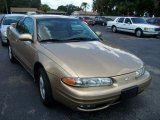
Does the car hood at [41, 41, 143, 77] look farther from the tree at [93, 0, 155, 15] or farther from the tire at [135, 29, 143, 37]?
the tree at [93, 0, 155, 15]

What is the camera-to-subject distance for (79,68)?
12.0 ft

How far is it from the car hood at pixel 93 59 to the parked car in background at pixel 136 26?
44.7 ft

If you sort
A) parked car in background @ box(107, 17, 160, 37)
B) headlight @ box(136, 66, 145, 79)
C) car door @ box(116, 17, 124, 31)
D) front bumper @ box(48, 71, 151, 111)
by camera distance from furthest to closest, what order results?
car door @ box(116, 17, 124, 31) < parked car in background @ box(107, 17, 160, 37) < headlight @ box(136, 66, 145, 79) < front bumper @ box(48, 71, 151, 111)

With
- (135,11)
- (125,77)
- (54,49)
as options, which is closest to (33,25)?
(54,49)

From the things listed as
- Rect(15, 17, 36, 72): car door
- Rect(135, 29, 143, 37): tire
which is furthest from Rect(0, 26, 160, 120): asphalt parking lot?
Rect(135, 29, 143, 37): tire

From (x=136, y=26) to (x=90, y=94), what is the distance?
51.4ft

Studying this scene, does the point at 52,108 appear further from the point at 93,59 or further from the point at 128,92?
the point at 128,92

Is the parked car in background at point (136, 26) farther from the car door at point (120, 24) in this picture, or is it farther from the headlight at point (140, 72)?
the headlight at point (140, 72)

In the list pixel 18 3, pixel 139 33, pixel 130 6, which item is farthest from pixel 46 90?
pixel 18 3

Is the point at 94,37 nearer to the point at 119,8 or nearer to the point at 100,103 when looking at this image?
the point at 100,103

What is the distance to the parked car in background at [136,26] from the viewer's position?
17.6 m

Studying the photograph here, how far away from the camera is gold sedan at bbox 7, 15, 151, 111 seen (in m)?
3.50

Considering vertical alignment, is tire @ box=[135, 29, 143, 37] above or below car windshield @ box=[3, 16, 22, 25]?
below

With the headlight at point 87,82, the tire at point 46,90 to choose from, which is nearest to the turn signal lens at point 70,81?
the headlight at point 87,82
